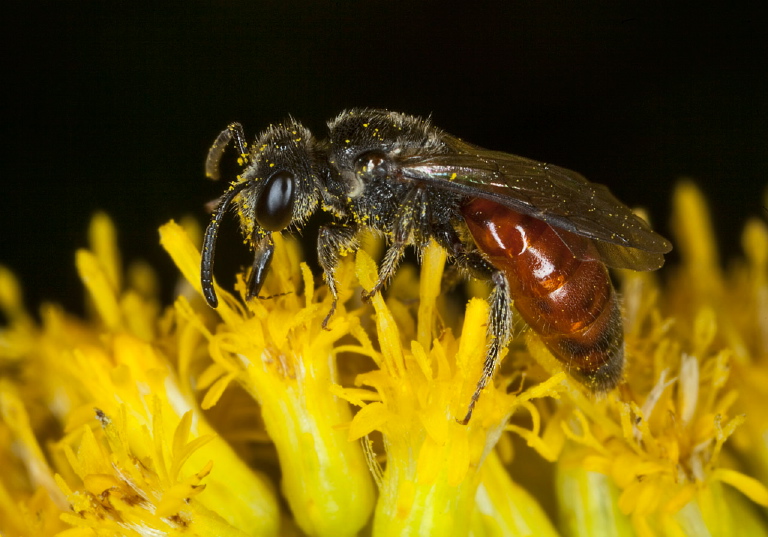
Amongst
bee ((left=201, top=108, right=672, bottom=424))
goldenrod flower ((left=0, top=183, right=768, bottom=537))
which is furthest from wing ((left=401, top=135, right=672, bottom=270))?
goldenrod flower ((left=0, top=183, right=768, bottom=537))

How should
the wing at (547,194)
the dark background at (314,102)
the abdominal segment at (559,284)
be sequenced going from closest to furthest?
the wing at (547,194) → the abdominal segment at (559,284) → the dark background at (314,102)

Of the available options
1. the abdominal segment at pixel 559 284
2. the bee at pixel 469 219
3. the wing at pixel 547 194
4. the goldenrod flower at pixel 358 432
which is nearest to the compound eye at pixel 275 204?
the bee at pixel 469 219

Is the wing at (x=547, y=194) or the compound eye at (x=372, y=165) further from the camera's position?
the compound eye at (x=372, y=165)

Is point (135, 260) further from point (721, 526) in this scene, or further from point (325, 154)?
point (721, 526)

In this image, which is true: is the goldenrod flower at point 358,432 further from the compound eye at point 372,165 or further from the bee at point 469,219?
the compound eye at point 372,165

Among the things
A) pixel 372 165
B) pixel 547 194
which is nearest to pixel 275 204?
pixel 372 165

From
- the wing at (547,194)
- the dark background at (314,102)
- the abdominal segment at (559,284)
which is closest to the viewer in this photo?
the wing at (547,194)

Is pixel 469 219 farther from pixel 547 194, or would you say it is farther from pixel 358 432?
pixel 358 432
